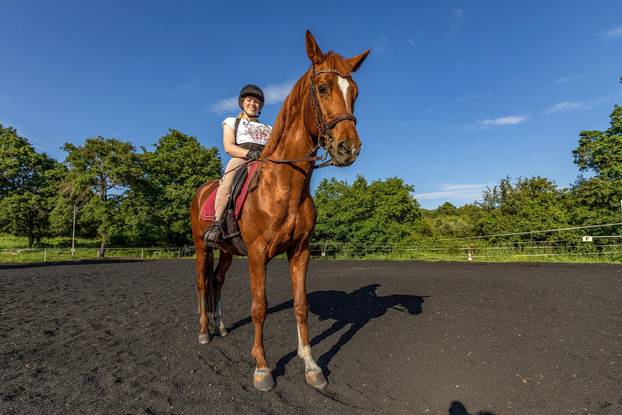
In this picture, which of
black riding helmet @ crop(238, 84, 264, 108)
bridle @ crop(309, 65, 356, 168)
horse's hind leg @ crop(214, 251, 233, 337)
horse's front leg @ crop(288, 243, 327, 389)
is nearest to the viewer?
bridle @ crop(309, 65, 356, 168)

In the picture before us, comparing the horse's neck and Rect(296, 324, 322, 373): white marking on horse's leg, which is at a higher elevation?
the horse's neck

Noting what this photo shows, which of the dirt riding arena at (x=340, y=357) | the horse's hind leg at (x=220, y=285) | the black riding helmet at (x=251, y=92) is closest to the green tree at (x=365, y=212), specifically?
the dirt riding arena at (x=340, y=357)

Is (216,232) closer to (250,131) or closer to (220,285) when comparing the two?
(250,131)

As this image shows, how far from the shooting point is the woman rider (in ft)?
13.1

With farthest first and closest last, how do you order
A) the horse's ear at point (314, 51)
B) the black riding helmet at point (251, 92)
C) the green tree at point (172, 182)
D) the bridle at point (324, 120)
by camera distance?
1. the green tree at point (172, 182)
2. the black riding helmet at point (251, 92)
3. the horse's ear at point (314, 51)
4. the bridle at point (324, 120)

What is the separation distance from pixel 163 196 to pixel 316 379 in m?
34.3

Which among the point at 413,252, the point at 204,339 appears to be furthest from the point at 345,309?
the point at 413,252

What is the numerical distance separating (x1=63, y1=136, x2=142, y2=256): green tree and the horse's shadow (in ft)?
91.7

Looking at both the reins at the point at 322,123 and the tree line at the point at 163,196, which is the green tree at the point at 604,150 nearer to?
the tree line at the point at 163,196

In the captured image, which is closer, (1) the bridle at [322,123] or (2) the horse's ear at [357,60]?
(1) the bridle at [322,123]

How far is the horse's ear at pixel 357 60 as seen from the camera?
328 cm

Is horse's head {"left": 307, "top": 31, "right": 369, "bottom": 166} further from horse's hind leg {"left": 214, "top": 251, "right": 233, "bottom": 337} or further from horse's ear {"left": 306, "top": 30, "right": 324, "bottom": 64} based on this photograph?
horse's hind leg {"left": 214, "top": 251, "right": 233, "bottom": 337}

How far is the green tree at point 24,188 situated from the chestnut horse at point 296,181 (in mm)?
35605

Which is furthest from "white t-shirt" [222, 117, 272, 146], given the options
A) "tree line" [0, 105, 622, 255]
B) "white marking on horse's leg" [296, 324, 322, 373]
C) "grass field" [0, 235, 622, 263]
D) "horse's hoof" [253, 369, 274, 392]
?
"tree line" [0, 105, 622, 255]
